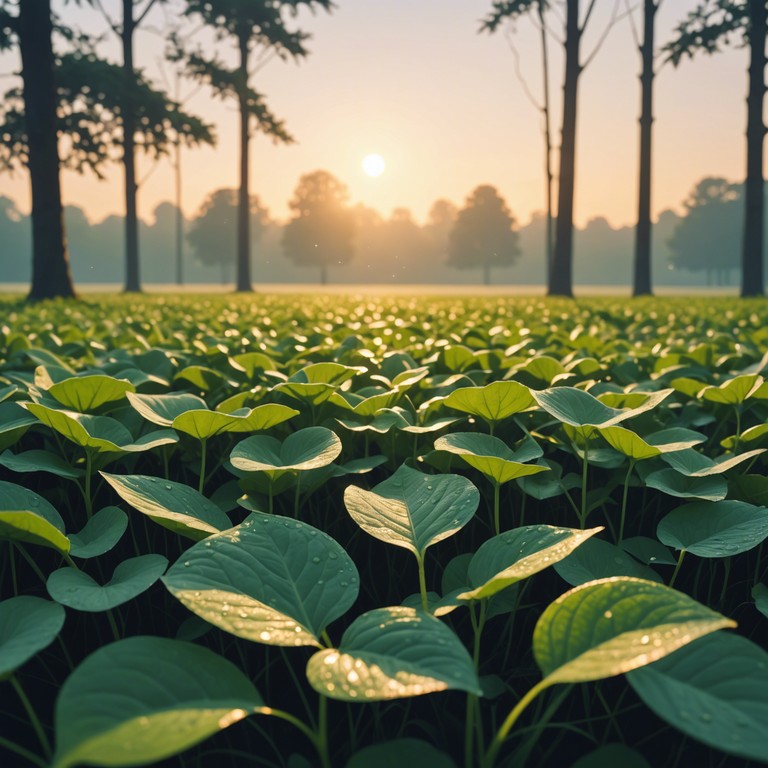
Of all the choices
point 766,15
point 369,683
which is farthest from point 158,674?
point 766,15

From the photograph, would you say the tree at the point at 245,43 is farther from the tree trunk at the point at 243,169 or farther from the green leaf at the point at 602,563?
the green leaf at the point at 602,563

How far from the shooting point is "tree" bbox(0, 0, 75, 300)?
12.2 m

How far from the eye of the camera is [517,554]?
1.01 meters

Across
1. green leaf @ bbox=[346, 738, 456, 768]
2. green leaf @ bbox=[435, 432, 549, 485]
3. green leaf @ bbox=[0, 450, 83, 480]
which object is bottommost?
green leaf @ bbox=[346, 738, 456, 768]

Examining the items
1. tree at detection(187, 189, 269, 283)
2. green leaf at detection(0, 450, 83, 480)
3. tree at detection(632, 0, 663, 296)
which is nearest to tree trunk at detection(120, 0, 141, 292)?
tree at detection(632, 0, 663, 296)

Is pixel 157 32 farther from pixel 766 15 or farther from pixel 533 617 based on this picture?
pixel 533 617

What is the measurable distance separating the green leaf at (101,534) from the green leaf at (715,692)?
83cm

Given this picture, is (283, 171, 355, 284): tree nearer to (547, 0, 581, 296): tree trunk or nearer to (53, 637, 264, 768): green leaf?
(547, 0, 581, 296): tree trunk

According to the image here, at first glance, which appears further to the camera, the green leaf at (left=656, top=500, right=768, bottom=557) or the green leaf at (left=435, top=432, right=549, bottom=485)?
the green leaf at (left=435, top=432, right=549, bottom=485)

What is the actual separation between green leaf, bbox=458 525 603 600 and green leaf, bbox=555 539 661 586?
0.42ft

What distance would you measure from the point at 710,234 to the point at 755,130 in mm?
75256

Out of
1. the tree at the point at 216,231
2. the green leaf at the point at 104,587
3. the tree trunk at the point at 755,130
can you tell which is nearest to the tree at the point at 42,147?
the green leaf at the point at 104,587

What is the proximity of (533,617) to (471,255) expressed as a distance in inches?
3066

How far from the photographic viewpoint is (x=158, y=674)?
Answer: 731 millimetres
